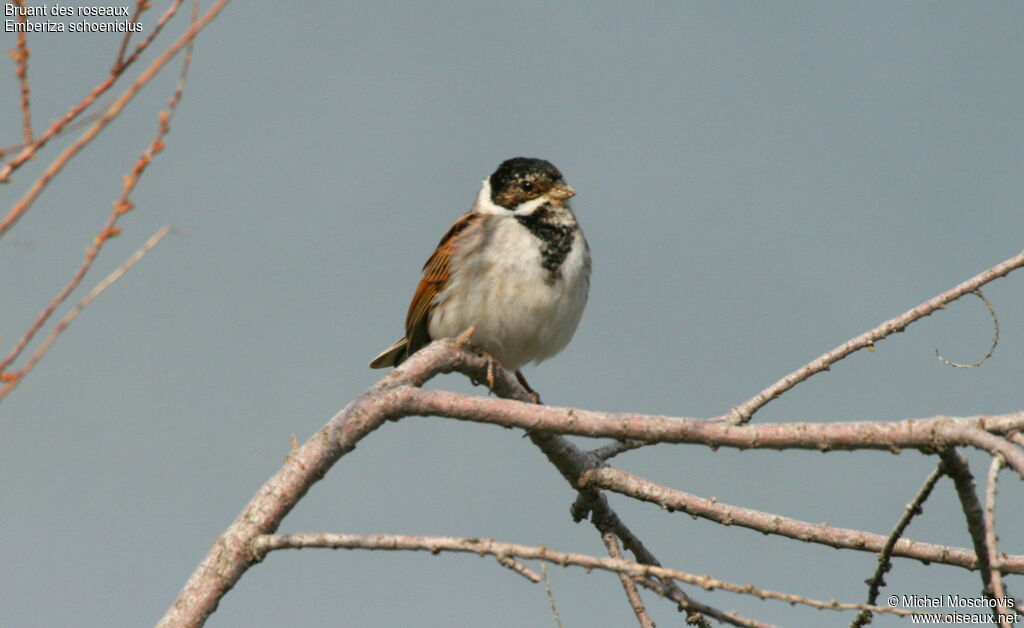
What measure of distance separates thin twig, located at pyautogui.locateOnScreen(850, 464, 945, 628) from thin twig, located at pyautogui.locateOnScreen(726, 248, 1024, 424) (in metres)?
1.17

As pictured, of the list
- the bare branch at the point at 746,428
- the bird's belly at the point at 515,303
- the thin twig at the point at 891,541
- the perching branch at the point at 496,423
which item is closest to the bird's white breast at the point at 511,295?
the bird's belly at the point at 515,303

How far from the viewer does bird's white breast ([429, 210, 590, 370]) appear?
20.7 ft

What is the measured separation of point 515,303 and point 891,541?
308cm

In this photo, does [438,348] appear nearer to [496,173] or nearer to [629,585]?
[629,585]

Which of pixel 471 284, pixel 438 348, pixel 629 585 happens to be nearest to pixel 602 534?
pixel 629 585

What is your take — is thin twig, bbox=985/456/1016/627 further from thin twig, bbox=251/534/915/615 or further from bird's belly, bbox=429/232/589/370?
bird's belly, bbox=429/232/589/370

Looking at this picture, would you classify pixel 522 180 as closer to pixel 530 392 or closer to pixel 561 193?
pixel 561 193

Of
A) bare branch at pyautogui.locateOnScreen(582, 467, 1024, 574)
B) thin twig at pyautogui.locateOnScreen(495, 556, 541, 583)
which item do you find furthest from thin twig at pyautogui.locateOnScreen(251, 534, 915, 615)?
bare branch at pyautogui.locateOnScreen(582, 467, 1024, 574)

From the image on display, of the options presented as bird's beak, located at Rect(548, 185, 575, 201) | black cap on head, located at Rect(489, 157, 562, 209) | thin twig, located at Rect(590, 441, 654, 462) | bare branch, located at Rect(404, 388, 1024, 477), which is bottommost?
bare branch, located at Rect(404, 388, 1024, 477)

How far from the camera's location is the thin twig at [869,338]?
4.44 meters

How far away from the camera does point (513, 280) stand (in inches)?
249

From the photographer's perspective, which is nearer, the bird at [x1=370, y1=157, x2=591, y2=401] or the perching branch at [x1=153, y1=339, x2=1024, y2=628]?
the perching branch at [x1=153, y1=339, x2=1024, y2=628]

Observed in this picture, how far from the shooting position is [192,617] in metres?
3.41

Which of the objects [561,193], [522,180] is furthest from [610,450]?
[522,180]
